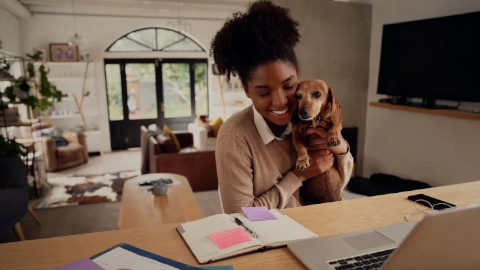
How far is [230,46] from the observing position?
110cm

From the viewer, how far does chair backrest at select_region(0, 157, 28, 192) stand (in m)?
3.05

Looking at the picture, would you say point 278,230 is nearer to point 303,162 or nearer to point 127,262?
point 303,162

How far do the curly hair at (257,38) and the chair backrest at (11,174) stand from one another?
2828 millimetres

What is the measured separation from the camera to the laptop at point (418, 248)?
1.87 ft

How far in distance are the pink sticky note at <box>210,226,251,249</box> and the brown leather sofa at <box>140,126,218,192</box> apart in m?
3.41

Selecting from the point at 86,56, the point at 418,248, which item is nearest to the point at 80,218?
the point at 418,248

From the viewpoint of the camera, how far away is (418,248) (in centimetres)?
59

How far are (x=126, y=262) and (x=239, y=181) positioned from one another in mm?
465

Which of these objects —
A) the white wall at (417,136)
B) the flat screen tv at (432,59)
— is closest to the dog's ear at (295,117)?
the flat screen tv at (432,59)

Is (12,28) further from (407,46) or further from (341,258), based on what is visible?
(341,258)

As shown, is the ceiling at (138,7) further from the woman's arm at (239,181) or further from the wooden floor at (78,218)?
the woman's arm at (239,181)

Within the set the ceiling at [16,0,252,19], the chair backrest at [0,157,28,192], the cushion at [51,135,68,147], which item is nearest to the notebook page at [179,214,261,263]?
the chair backrest at [0,157,28,192]

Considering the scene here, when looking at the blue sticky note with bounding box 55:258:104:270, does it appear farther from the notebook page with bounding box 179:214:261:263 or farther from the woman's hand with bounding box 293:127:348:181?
the woman's hand with bounding box 293:127:348:181

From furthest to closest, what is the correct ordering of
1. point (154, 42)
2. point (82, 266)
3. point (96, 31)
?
Answer: point (154, 42) < point (96, 31) < point (82, 266)
